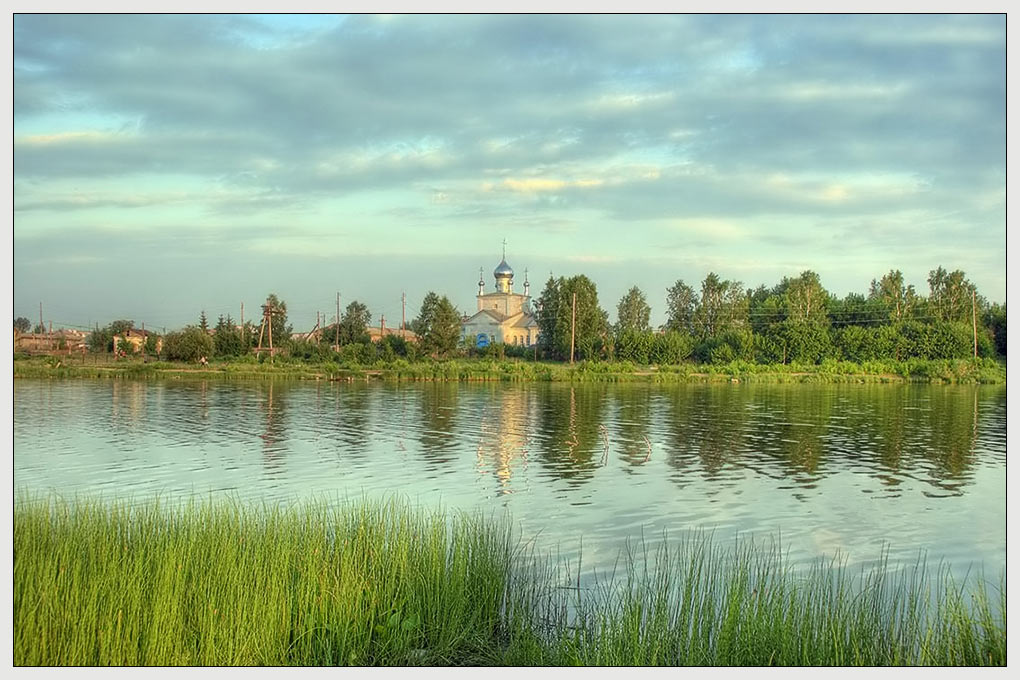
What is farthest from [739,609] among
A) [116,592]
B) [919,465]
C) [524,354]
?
[524,354]

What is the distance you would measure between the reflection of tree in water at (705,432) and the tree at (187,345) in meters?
35.3

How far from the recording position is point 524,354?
7712 centimetres

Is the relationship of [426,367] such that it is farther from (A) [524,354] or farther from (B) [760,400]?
(B) [760,400]

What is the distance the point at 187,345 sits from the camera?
6512cm

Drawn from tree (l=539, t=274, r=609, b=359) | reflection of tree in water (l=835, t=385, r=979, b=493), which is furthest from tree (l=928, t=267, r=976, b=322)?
reflection of tree in water (l=835, t=385, r=979, b=493)

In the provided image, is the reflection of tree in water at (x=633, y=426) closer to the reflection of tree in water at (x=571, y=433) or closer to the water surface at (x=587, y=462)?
the water surface at (x=587, y=462)

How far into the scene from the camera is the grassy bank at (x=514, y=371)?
5750 cm

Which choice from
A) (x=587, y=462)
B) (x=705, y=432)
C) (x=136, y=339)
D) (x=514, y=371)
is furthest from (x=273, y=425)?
(x=136, y=339)

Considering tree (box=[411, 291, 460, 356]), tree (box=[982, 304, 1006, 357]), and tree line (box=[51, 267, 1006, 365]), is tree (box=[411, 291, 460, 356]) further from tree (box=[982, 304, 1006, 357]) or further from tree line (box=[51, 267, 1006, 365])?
tree (box=[982, 304, 1006, 357])

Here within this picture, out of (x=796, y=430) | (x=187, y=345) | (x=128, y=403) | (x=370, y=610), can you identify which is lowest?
(x=796, y=430)

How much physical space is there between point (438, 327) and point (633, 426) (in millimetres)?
43858

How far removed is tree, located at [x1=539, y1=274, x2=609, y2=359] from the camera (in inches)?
3004

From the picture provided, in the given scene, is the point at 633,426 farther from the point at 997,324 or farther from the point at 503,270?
the point at 503,270

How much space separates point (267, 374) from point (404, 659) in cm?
5477
